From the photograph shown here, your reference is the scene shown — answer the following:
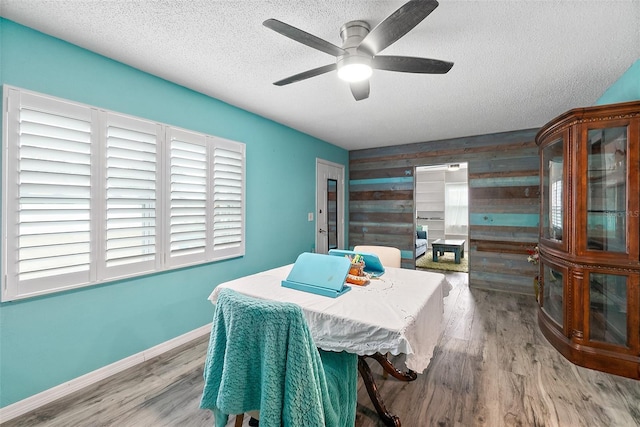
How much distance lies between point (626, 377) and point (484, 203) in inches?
106

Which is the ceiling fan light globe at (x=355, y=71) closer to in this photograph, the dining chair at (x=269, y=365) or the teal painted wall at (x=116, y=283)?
the dining chair at (x=269, y=365)

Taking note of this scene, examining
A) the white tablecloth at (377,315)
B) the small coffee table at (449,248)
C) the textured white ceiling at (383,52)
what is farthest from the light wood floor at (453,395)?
the small coffee table at (449,248)

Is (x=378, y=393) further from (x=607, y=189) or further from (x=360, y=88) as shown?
(x=607, y=189)

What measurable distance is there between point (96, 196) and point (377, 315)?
6.88 ft

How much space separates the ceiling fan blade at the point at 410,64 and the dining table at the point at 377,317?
4.63ft

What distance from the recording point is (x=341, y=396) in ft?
4.17

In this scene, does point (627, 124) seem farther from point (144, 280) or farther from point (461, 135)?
point (144, 280)

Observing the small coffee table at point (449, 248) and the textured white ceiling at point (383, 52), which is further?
the small coffee table at point (449, 248)

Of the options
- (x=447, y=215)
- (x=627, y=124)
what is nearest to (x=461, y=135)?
(x=627, y=124)

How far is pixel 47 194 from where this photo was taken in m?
1.77

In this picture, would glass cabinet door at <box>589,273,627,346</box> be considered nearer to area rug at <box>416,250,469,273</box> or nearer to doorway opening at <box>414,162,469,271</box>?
area rug at <box>416,250,469,273</box>

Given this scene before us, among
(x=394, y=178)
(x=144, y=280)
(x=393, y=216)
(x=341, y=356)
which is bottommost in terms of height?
(x=341, y=356)

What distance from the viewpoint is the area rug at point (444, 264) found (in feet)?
18.5

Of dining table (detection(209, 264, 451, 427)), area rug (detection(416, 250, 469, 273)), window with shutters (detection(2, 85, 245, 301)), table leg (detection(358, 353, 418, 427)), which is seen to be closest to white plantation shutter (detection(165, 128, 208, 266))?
window with shutters (detection(2, 85, 245, 301))
